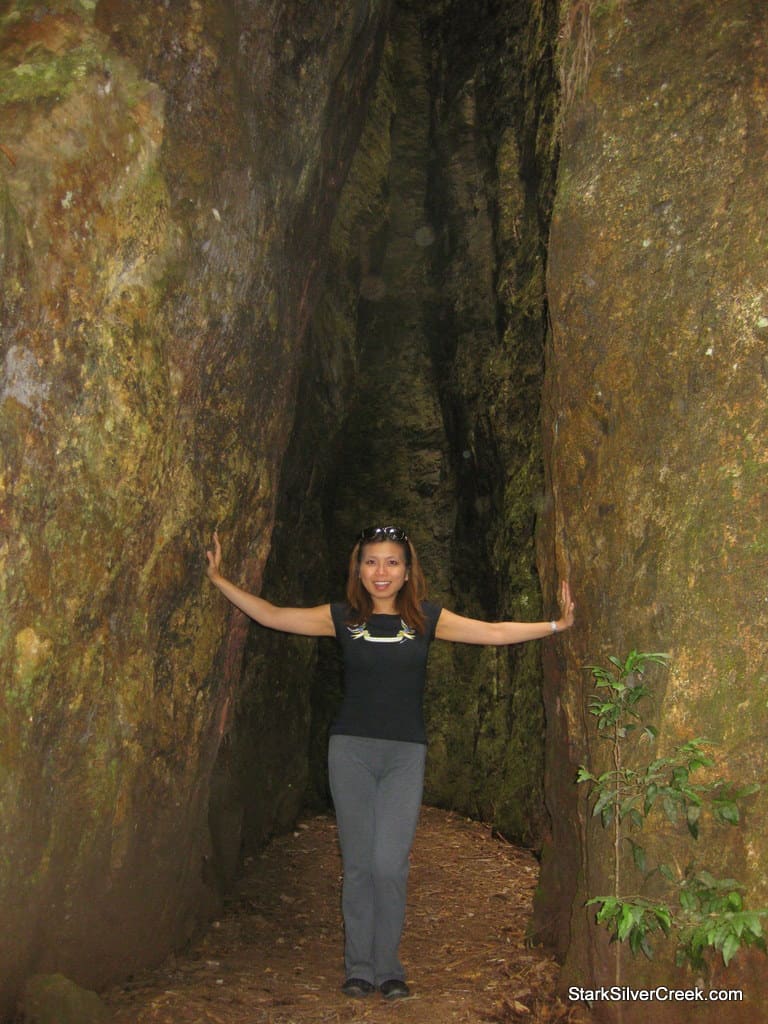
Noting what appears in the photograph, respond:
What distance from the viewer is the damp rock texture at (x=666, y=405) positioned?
12.4 ft

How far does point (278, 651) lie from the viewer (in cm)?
809

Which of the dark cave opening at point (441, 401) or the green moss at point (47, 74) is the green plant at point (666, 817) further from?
the dark cave opening at point (441, 401)

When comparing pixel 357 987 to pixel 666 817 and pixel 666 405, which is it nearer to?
pixel 666 817

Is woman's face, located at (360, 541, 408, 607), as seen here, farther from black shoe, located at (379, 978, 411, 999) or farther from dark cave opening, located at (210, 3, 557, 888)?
dark cave opening, located at (210, 3, 557, 888)

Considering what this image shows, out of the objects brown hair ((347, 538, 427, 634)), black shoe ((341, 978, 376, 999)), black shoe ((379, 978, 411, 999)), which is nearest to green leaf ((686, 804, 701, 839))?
brown hair ((347, 538, 427, 634))

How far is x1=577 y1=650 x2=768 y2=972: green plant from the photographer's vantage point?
138 inches

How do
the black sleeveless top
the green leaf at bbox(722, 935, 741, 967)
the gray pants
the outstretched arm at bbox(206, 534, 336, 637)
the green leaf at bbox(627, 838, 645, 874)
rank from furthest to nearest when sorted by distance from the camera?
the outstretched arm at bbox(206, 534, 336, 637) → the black sleeveless top → the gray pants → the green leaf at bbox(627, 838, 645, 874) → the green leaf at bbox(722, 935, 741, 967)

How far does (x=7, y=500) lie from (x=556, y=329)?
2.58 meters

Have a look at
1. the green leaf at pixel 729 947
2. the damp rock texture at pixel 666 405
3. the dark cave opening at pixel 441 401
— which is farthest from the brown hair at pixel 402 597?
the dark cave opening at pixel 441 401

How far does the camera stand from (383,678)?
177 inches

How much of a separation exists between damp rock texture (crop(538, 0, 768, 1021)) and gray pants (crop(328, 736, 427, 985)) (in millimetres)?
806

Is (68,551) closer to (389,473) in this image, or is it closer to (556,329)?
(556,329)

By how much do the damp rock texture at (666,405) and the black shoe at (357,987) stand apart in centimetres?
91

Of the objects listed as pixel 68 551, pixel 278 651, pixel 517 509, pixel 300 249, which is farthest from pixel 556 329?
pixel 278 651
